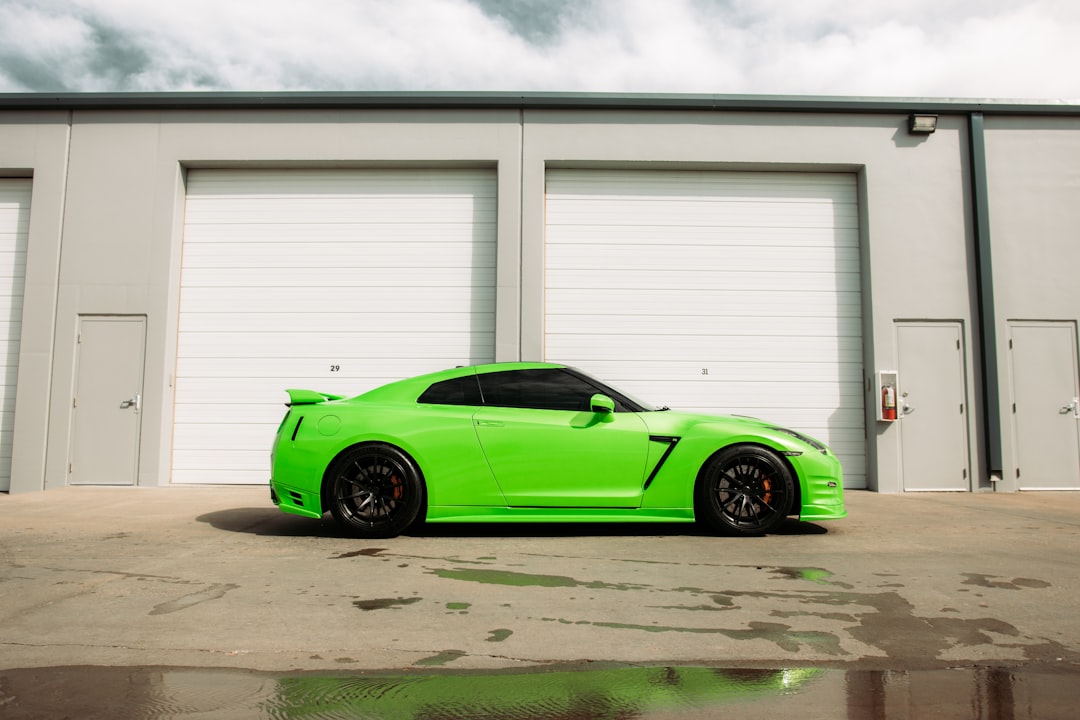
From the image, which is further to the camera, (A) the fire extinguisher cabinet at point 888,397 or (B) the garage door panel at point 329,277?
(B) the garage door panel at point 329,277

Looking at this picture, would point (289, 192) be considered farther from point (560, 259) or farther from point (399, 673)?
point (399, 673)

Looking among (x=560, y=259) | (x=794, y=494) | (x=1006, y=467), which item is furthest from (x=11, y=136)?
(x=1006, y=467)

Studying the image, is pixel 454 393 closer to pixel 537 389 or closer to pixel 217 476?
Result: pixel 537 389

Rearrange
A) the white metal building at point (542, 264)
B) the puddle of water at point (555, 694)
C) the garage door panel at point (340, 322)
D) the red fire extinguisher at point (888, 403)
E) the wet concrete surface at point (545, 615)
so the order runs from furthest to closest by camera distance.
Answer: the garage door panel at point (340, 322) → the white metal building at point (542, 264) → the red fire extinguisher at point (888, 403) → the wet concrete surface at point (545, 615) → the puddle of water at point (555, 694)

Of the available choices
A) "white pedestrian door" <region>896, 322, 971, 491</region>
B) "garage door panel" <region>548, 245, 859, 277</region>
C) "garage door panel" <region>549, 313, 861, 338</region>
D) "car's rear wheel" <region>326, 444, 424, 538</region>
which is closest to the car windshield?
"car's rear wheel" <region>326, 444, 424, 538</region>

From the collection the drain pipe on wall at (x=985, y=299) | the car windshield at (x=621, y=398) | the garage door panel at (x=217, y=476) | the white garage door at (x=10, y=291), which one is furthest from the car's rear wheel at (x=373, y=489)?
the drain pipe on wall at (x=985, y=299)

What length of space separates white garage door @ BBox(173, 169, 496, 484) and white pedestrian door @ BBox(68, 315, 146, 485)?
1.70 feet

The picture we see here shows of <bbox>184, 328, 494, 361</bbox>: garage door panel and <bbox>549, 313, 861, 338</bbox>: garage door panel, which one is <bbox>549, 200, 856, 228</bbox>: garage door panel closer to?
<bbox>549, 313, 861, 338</bbox>: garage door panel

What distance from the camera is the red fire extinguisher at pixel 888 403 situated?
9.29 meters

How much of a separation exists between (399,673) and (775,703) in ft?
4.43

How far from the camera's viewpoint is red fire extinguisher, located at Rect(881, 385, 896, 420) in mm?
9289

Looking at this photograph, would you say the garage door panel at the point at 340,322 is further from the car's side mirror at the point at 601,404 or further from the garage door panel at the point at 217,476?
the car's side mirror at the point at 601,404

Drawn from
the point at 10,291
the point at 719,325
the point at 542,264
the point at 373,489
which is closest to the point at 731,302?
the point at 719,325

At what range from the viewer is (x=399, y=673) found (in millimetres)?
2754
